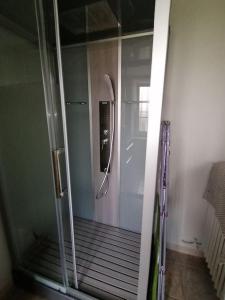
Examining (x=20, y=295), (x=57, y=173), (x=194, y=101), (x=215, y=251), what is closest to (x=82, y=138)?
(x=57, y=173)

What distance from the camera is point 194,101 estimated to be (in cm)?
146

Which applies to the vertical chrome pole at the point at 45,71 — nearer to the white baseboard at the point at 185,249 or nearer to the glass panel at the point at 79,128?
the glass panel at the point at 79,128

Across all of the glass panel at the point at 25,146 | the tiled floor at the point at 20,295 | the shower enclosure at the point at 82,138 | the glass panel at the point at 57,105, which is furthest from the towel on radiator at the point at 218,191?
the tiled floor at the point at 20,295

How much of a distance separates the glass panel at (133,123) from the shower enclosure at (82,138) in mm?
10

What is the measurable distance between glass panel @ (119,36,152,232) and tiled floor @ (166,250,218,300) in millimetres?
481

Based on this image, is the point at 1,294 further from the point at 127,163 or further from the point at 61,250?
the point at 127,163

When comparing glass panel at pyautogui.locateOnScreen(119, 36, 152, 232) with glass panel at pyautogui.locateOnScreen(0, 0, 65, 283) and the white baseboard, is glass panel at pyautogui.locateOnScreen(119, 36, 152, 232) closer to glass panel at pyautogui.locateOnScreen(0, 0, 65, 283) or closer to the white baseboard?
the white baseboard

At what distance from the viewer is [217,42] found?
1.32m

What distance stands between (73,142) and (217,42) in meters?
1.58

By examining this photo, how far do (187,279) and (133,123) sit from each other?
1504 millimetres

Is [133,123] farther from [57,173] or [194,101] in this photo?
[57,173]

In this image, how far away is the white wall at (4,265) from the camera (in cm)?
134

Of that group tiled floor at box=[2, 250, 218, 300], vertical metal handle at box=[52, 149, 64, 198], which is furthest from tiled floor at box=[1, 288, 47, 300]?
vertical metal handle at box=[52, 149, 64, 198]

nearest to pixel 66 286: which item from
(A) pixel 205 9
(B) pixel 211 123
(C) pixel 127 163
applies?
(C) pixel 127 163
